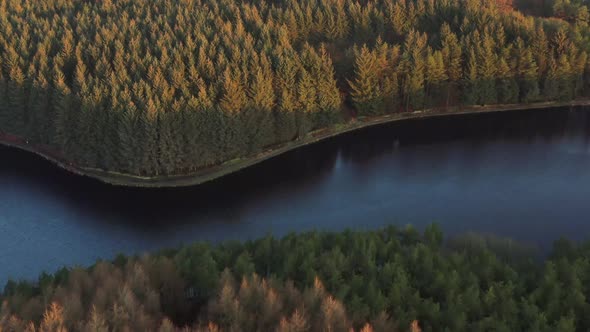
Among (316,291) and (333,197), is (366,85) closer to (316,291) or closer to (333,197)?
(333,197)

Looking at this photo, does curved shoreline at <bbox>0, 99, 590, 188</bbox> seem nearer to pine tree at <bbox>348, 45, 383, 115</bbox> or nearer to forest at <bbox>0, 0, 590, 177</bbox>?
forest at <bbox>0, 0, 590, 177</bbox>

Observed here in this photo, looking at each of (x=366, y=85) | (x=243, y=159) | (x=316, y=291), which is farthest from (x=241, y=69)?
(x=316, y=291)

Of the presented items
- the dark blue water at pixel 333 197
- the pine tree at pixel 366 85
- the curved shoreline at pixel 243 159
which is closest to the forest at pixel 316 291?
the dark blue water at pixel 333 197

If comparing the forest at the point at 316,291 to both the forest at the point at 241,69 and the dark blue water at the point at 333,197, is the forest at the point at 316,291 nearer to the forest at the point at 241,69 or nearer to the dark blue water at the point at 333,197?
the dark blue water at the point at 333,197

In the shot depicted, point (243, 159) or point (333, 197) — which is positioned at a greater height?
point (243, 159)

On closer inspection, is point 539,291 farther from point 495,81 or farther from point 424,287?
point 495,81

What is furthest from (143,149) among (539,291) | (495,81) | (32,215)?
(495,81)
